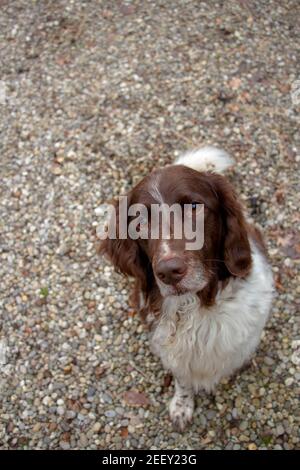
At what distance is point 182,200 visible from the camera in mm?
2861

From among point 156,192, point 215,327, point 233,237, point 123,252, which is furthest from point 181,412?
point 156,192

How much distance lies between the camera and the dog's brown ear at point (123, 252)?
312 centimetres

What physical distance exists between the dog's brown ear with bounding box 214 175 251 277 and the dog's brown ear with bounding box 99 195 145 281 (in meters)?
0.48

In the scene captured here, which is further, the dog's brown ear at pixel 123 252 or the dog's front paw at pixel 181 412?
the dog's front paw at pixel 181 412

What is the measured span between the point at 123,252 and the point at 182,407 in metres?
1.21

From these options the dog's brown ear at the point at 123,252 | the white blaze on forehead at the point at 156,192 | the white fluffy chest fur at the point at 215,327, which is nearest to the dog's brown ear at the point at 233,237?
the white fluffy chest fur at the point at 215,327

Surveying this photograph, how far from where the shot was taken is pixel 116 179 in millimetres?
4738

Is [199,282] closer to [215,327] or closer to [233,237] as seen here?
[233,237]

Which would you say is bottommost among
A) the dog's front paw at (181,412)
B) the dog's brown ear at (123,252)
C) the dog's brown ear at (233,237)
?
the dog's front paw at (181,412)

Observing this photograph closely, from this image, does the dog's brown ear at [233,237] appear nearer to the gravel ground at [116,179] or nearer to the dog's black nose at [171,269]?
the dog's black nose at [171,269]

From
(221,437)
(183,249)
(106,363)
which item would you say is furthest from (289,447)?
(183,249)

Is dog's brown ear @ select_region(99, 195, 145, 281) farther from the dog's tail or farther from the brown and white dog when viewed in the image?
the dog's tail

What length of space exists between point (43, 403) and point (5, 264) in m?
1.19

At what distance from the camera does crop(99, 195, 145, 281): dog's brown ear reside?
3121 mm
